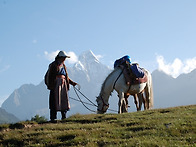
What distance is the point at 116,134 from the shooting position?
9.88 meters

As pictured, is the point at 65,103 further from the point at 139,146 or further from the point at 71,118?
the point at 139,146

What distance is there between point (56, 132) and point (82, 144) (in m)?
1.76

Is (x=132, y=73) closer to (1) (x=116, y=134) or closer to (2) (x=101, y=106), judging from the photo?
(2) (x=101, y=106)

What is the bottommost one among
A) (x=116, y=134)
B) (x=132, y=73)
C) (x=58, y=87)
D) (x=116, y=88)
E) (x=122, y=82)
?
(x=116, y=134)

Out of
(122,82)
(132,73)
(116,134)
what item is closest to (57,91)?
(116,134)

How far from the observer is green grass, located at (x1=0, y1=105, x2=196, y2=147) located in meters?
9.00

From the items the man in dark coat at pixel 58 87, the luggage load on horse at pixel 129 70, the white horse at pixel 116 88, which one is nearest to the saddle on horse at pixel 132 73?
Answer: the luggage load on horse at pixel 129 70

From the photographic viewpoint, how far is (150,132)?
9.85 metres

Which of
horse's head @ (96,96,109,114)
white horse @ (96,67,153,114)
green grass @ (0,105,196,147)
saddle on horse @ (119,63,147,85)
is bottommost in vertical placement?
green grass @ (0,105,196,147)

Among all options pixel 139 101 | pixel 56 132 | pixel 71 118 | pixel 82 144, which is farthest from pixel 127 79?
pixel 82 144

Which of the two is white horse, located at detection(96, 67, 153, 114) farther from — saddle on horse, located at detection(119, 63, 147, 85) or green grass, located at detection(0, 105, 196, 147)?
green grass, located at detection(0, 105, 196, 147)

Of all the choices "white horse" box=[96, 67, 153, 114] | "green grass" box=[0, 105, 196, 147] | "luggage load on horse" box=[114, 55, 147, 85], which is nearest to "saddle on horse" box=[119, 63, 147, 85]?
"luggage load on horse" box=[114, 55, 147, 85]

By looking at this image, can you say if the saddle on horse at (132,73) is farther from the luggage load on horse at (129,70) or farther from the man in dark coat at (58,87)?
the man in dark coat at (58,87)

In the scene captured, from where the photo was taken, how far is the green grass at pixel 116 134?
9000 millimetres
